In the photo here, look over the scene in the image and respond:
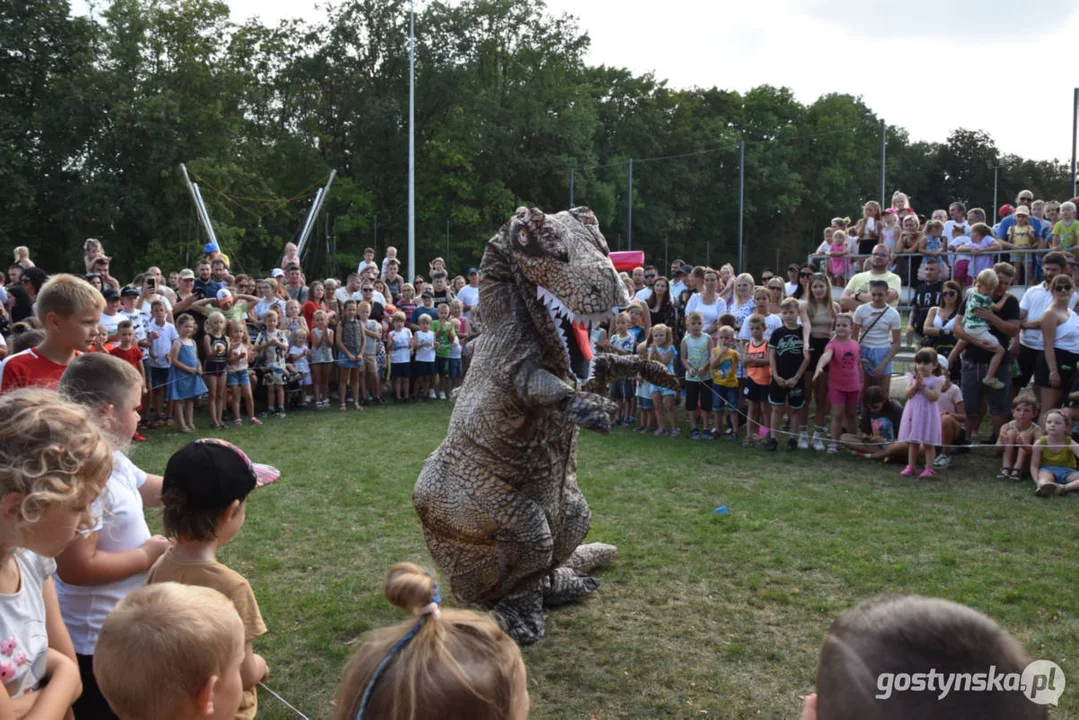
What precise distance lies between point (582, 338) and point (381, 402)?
9457mm

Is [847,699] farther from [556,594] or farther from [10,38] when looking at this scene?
[10,38]

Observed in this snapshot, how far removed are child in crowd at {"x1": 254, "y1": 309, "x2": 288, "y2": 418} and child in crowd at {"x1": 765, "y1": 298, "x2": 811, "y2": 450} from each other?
22.1ft

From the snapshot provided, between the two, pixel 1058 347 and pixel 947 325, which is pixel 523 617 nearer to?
pixel 1058 347

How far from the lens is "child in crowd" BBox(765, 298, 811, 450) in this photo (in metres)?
9.62

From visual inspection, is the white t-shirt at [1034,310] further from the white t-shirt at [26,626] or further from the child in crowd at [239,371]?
the child in crowd at [239,371]

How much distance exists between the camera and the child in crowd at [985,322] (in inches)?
342

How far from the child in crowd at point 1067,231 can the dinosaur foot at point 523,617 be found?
9.21 m

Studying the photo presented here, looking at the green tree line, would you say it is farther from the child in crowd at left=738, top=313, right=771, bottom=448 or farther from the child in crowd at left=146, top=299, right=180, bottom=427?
the child in crowd at left=738, top=313, right=771, bottom=448

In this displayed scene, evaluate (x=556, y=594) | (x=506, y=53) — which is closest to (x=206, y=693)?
(x=556, y=594)

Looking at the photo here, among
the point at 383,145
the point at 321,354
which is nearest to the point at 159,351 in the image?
the point at 321,354

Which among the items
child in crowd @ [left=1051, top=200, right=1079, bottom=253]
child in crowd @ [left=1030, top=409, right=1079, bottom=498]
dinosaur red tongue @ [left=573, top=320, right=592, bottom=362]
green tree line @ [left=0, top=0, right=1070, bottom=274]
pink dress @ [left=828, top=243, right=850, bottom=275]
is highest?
green tree line @ [left=0, top=0, right=1070, bottom=274]

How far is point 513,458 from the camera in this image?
14.4ft

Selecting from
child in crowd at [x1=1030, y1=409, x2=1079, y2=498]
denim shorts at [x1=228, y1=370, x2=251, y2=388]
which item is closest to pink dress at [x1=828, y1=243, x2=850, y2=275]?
child in crowd at [x1=1030, y1=409, x2=1079, y2=498]

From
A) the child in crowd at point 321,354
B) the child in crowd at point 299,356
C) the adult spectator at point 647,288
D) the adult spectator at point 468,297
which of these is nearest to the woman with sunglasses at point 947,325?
the adult spectator at point 647,288
